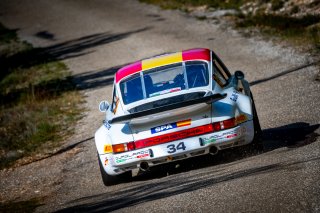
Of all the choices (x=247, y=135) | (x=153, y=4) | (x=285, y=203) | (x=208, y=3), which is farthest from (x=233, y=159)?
(x=153, y=4)

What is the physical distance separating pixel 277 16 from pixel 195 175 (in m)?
16.7

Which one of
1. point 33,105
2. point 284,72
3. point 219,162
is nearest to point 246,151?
point 219,162

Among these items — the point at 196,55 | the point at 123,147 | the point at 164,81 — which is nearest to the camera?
the point at 123,147

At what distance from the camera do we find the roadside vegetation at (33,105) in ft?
49.5

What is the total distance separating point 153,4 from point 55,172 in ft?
89.2

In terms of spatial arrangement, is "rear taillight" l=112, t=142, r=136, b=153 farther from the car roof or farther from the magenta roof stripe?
the magenta roof stripe

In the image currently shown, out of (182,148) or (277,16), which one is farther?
(277,16)

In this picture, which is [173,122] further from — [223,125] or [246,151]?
[246,151]

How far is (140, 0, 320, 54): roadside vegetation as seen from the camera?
20562 millimetres

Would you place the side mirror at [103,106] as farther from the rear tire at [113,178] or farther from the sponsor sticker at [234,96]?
the sponsor sticker at [234,96]

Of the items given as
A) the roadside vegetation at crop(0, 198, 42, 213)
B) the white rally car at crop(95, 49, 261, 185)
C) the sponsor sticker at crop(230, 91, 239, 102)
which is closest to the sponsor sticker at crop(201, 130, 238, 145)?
the white rally car at crop(95, 49, 261, 185)

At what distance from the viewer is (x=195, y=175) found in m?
9.06

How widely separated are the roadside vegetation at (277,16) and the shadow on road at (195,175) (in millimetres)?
8249

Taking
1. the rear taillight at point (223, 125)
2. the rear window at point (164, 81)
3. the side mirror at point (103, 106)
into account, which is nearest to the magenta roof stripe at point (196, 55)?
the rear window at point (164, 81)
